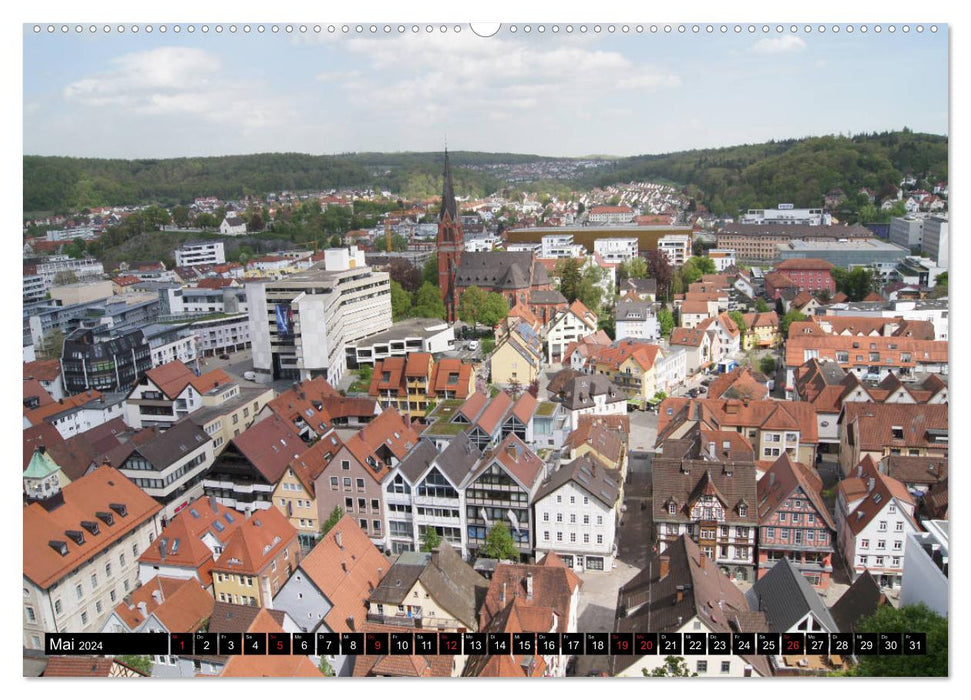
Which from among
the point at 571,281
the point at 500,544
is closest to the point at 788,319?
the point at 571,281

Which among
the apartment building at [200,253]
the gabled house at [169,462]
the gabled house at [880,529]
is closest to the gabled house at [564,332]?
the gabled house at [169,462]

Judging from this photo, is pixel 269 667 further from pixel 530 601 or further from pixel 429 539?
pixel 429 539

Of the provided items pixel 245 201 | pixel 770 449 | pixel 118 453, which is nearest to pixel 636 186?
pixel 245 201

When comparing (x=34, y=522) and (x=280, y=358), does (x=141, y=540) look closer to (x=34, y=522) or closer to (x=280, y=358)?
(x=34, y=522)

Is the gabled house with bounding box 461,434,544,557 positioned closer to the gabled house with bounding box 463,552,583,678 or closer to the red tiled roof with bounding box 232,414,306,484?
the gabled house with bounding box 463,552,583,678

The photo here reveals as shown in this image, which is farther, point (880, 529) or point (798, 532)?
point (798, 532)

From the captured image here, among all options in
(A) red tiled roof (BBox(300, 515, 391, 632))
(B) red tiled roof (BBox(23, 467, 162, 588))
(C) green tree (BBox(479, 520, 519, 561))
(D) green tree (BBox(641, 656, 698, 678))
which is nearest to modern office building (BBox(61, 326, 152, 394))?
(B) red tiled roof (BBox(23, 467, 162, 588))
